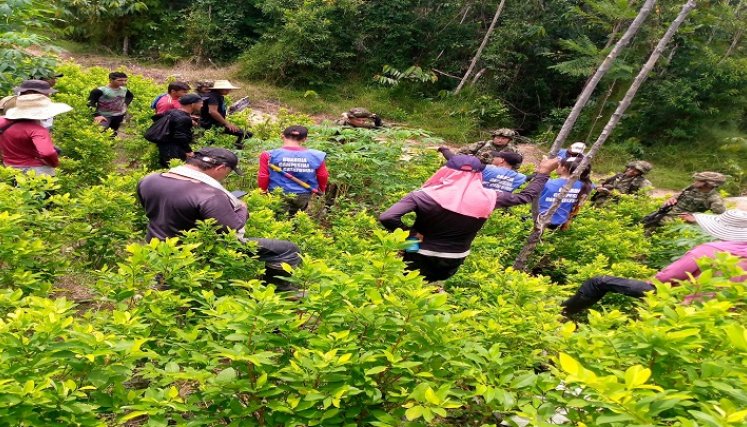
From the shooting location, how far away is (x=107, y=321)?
2.12m

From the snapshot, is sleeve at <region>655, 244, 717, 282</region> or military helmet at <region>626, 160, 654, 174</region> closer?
sleeve at <region>655, 244, 717, 282</region>

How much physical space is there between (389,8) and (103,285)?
51.8ft

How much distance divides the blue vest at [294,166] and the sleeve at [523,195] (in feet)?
6.49

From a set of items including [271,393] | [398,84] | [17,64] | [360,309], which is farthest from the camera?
[398,84]

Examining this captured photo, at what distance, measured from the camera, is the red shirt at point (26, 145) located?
4.63m

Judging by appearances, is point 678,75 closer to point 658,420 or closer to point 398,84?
point 398,84

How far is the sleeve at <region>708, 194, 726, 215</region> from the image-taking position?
677 centimetres

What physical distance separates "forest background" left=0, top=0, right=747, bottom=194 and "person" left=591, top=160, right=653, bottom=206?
5.33 meters

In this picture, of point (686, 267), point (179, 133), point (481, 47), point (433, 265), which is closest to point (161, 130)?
point (179, 133)

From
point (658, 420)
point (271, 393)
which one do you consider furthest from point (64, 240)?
point (658, 420)

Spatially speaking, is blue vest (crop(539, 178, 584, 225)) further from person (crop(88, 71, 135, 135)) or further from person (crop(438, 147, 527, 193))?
person (crop(88, 71, 135, 135))

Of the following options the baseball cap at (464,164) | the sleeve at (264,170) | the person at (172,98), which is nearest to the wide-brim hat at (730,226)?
the baseball cap at (464,164)

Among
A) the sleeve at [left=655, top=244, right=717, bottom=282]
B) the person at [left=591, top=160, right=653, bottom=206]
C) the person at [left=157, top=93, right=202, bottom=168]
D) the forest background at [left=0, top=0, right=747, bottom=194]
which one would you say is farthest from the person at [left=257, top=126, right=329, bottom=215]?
the forest background at [left=0, top=0, right=747, bottom=194]

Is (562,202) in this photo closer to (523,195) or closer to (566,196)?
(566,196)
